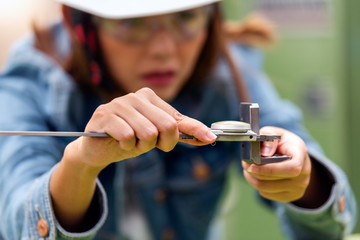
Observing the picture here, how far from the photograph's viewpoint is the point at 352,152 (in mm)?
1318

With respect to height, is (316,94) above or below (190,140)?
below

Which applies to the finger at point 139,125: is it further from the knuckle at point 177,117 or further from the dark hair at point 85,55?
the dark hair at point 85,55

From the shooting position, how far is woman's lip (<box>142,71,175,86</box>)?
0.66 meters

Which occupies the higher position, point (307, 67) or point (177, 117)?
point (177, 117)

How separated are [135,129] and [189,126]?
1.8 inches

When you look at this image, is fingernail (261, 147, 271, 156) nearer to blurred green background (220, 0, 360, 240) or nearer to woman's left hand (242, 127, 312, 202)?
woman's left hand (242, 127, 312, 202)

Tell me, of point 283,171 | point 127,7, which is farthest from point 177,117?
point 127,7

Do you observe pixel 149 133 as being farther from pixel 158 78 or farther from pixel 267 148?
pixel 158 78

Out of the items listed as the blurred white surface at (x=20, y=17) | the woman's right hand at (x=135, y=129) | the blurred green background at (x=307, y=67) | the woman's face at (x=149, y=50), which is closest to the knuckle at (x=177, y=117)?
the woman's right hand at (x=135, y=129)

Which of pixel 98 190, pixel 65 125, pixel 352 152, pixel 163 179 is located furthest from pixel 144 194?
pixel 352 152

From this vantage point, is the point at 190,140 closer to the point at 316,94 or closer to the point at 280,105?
the point at 280,105

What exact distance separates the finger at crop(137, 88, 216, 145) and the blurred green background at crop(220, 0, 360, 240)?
0.83m

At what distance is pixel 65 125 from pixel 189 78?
8.0 inches

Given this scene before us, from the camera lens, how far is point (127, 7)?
598mm
